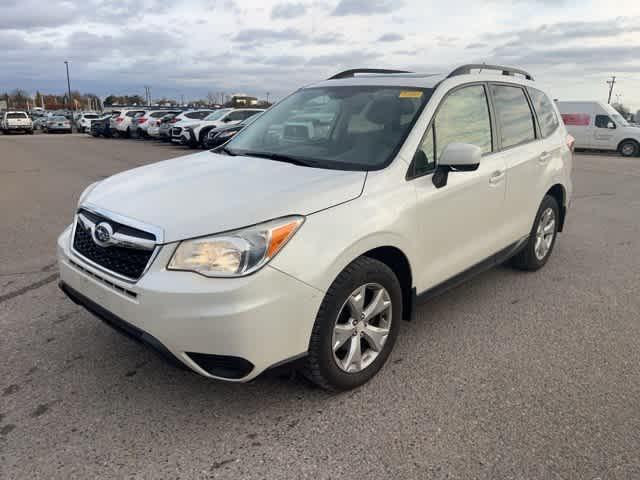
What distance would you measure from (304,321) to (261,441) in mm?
631

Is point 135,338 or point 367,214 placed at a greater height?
point 367,214

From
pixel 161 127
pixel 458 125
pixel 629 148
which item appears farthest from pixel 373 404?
pixel 161 127

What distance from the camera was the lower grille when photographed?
253cm

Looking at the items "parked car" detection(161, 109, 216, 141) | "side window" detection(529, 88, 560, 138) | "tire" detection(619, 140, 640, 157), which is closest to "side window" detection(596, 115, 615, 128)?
"tire" detection(619, 140, 640, 157)

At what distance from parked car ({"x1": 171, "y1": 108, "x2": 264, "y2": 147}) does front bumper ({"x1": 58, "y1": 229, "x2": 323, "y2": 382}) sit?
18439 millimetres

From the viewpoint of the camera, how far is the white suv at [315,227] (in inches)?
95.0

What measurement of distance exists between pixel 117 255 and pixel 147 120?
2650 cm

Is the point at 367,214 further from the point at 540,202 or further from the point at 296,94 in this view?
the point at 540,202

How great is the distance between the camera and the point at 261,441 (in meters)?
2.56

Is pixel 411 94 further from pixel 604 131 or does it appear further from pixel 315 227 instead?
pixel 604 131

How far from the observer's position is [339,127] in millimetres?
3623

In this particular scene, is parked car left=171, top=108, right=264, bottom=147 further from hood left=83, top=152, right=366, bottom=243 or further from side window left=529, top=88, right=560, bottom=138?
hood left=83, top=152, right=366, bottom=243

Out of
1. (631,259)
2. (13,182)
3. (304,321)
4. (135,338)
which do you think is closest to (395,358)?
(304,321)

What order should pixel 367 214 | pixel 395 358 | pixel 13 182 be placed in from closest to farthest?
pixel 367 214 → pixel 395 358 → pixel 13 182
